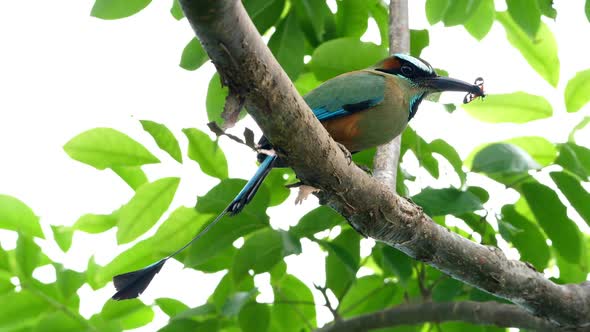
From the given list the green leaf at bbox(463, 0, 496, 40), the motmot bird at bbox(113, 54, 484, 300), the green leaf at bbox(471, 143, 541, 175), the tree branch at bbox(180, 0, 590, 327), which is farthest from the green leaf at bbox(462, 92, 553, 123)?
the tree branch at bbox(180, 0, 590, 327)

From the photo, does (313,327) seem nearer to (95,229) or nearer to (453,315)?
(453,315)

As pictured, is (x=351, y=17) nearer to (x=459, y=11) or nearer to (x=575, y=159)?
(x=459, y=11)

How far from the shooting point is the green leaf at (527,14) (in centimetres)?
321

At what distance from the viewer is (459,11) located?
3.37m

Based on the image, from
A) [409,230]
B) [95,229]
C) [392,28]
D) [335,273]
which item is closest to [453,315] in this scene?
[335,273]

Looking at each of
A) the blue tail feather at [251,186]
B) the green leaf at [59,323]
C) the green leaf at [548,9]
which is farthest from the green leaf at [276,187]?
the green leaf at [548,9]

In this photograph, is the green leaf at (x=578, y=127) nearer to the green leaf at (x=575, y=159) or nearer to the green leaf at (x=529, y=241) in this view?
the green leaf at (x=575, y=159)

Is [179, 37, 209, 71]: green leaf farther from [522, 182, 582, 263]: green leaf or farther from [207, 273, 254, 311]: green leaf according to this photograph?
[522, 182, 582, 263]: green leaf

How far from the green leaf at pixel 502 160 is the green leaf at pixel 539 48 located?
0.80 m

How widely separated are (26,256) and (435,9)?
82.9 inches

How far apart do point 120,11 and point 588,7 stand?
5.97 ft

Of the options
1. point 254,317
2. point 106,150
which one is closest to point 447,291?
point 254,317

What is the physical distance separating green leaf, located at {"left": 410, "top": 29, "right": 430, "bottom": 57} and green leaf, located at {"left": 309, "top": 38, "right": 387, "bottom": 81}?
10.8 inches

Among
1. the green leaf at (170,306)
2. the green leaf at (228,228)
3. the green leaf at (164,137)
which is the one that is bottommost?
the green leaf at (170,306)
